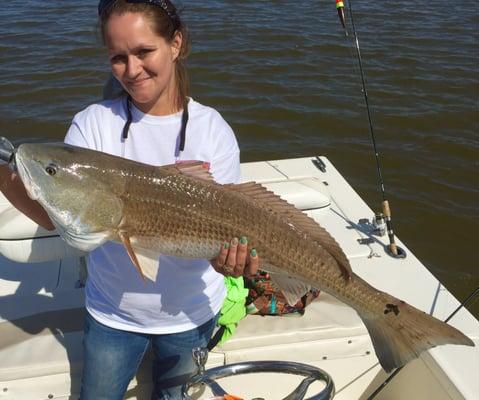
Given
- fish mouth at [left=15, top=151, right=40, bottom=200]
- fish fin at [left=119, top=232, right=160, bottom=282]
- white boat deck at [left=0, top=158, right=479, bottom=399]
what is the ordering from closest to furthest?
fish mouth at [left=15, top=151, right=40, bottom=200] < fish fin at [left=119, top=232, right=160, bottom=282] < white boat deck at [left=0, top=158, right=479, bottom=399]

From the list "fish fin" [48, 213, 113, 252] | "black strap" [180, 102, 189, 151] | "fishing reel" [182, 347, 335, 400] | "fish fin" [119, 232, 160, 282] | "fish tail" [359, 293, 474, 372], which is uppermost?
"black strap" [180, 102, 189, 151]

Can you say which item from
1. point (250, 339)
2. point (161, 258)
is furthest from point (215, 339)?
point (161, 258)

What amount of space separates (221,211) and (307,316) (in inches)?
46.8

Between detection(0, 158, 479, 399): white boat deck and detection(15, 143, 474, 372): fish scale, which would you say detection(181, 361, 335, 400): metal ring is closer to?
detection(15, 143, 474, 372): fish scale

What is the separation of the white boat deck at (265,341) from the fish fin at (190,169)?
43.9 inches

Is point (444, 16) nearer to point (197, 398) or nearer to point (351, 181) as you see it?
point (351, 181)

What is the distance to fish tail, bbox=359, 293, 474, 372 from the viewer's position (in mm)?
2352

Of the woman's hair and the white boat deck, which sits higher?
the woman's hair

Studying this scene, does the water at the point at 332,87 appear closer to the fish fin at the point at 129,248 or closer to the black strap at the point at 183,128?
the black strap at the point at 183,128

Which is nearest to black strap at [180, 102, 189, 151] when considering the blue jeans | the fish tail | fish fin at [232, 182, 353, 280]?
fish fin at [232, 182, 353, 280]

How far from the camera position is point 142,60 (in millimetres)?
2371

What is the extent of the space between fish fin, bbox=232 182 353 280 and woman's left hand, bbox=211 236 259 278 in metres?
0.19

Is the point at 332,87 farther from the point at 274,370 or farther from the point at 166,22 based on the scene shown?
the point at 274,370

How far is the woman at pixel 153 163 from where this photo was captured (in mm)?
2373
